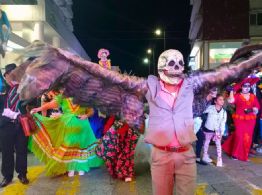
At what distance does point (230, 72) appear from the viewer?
374 cm

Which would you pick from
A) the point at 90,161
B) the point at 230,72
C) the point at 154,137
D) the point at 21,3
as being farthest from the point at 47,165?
the point at 21,3

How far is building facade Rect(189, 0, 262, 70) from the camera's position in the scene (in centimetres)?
2680

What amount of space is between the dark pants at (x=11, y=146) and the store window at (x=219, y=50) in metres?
22.7

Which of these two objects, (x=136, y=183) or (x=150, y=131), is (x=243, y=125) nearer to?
(x=136, y=183)

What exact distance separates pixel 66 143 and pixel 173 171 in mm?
3261

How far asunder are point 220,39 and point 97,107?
24887 mm

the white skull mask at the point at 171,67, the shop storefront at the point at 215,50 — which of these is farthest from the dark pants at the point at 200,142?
the shop storefront at the point at 215,50

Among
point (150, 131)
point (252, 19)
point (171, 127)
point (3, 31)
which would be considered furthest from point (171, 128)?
point (252, 19)

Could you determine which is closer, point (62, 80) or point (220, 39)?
point (62, 80)

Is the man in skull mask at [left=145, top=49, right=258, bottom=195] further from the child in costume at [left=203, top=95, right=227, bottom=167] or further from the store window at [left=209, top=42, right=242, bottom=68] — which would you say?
A: the store window at [left=209, top=42, right=242, bottom=68]

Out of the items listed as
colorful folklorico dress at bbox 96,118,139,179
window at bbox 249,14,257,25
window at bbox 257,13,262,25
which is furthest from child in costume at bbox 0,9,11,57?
window at bbox 257,13,262,25

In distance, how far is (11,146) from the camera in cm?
608

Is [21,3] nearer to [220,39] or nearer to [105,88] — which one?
[220,39]

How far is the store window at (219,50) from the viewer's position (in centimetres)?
2714
